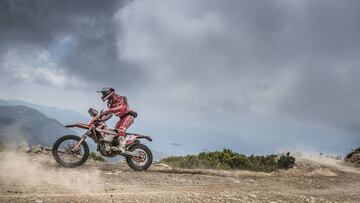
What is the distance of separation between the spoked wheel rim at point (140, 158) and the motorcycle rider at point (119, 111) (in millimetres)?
643

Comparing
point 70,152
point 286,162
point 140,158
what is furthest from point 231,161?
point 70,152

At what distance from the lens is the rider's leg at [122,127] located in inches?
667

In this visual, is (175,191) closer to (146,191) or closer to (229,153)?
(146,191)

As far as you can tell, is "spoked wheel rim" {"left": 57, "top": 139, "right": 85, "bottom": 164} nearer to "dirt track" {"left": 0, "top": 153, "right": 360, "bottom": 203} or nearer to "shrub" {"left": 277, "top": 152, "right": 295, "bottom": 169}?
A: "dirt track" {"left": 0, "top": 153, "right": 360, "bottom": 203}

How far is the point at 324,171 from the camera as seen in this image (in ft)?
84.7

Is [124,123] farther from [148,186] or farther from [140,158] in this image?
[148,186]

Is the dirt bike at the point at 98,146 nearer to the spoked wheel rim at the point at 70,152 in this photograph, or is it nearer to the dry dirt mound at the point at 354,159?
the spoked wheel rim at the point at 70,152

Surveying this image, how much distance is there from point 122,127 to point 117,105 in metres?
0.88

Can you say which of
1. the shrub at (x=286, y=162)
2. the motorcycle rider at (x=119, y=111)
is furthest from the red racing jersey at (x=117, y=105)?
the shrub at (x=286, y=162)

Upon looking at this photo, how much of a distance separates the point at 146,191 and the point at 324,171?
15720 millimetres

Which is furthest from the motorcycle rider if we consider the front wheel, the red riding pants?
the front wheel

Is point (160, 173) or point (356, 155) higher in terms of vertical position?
point (356, 155)

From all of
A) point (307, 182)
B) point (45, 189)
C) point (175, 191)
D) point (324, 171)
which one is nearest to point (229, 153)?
point (324, 171)

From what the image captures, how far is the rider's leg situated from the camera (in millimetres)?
16938
